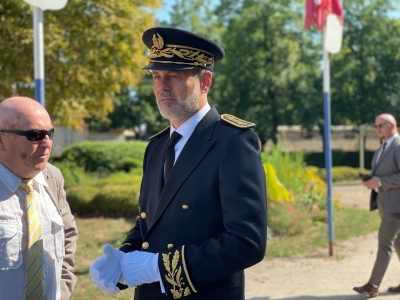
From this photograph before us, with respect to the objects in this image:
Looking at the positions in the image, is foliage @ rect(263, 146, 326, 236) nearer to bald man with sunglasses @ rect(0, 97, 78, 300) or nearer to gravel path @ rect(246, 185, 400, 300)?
gravel path @ rect(246, 185, 400, 300)

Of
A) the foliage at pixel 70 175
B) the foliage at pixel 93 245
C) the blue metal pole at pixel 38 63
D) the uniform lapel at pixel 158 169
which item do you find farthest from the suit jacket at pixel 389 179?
the foliage at pixel 70 175

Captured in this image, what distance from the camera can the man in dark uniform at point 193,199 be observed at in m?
2.29

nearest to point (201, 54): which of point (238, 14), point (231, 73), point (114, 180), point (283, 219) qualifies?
point (283, 219)

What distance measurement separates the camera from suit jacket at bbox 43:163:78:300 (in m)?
2.88

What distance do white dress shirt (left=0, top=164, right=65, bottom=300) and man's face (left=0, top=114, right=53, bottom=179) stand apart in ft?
0.14

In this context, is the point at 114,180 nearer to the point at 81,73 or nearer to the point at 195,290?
the point at 81,73

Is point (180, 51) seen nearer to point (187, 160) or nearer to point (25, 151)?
point (187, 160)

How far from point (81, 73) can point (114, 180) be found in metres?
3.27

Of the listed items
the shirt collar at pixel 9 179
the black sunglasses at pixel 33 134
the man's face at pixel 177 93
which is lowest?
Result: the shirt collar at pixel 9 179

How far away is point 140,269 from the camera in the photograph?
241 cm

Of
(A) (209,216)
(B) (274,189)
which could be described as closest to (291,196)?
(B) (274,189)

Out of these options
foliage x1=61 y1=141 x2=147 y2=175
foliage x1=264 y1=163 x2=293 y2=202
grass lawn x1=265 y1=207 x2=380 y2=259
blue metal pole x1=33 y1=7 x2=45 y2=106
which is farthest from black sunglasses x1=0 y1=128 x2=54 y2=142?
foliage x1=61 y1=141 x2=147 y2=175

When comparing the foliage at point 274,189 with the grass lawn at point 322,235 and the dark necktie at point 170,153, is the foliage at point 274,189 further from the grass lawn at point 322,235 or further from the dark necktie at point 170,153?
the dark necktie at point 170,153

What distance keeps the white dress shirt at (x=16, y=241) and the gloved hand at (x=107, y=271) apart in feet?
0.82
